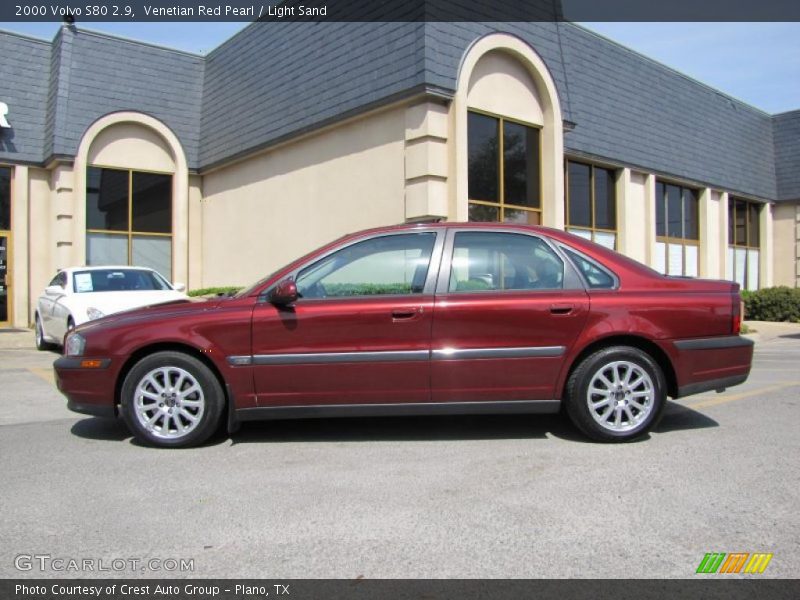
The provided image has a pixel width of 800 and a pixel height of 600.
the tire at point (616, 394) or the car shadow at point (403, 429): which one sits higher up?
the tire at point (616, 394)

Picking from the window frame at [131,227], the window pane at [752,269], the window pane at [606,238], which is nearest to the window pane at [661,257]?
the window pane at [606,238]

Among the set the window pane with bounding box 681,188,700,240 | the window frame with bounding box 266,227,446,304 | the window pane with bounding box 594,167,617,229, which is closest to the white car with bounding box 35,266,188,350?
the window frame with bounding box 266,227,446,304

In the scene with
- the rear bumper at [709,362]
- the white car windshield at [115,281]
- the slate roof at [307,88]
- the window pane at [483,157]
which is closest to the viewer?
the rear bumper at [709,362]

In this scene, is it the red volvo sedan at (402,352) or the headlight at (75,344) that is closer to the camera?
the red volvo sedan at (402,352)

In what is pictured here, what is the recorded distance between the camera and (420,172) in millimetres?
11094

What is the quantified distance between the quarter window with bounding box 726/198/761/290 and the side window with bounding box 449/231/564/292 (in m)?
18.8

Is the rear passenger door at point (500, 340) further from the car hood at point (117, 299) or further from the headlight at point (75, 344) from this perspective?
the car hood at point (117, 299)

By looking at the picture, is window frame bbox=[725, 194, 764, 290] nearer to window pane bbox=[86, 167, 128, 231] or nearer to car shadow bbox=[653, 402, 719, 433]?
car shadow bbox=[653, 402, 719, 433]

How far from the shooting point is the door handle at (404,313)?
496 cm

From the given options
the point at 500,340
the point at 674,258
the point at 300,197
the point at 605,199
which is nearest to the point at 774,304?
the point at 674,258

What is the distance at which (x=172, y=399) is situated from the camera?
504 centimetres

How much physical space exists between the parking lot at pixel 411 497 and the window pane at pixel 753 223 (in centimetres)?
1951

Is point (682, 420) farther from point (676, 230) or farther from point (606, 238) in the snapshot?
point (676, 230)

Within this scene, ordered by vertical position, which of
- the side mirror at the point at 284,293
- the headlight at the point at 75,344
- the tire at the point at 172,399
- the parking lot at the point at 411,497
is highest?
the side mirror at the point at 284,293
